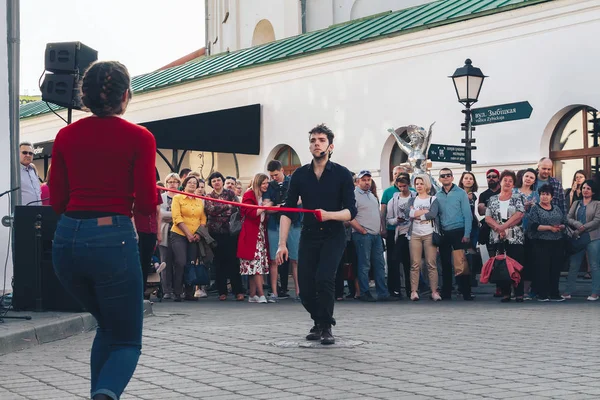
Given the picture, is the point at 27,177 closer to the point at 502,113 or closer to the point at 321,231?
the point at 321,231

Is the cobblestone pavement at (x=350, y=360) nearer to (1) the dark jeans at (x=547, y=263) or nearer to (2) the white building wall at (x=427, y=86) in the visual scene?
(1) the dark jeans at (x=547, y=263)

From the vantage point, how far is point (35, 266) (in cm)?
1097

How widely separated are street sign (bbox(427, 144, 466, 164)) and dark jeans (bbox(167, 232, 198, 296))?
4.41 m

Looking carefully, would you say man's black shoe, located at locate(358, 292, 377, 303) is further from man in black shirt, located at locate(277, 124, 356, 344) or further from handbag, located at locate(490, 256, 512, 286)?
man in black shirt, located at locate(277, 124, 356, 344)

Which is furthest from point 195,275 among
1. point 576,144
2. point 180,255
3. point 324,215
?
point 576,144

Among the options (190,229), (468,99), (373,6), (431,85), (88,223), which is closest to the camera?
(88,223)

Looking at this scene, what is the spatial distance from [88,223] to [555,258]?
415 inches

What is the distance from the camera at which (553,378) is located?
6863mm

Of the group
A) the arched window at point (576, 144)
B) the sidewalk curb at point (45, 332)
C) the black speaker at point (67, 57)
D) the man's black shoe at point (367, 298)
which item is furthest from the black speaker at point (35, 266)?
the arched window at point (576, 144)

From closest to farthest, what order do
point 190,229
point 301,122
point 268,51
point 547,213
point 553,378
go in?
point 553,378, point 547,213, point 190,229, point 301,122, point 268,51

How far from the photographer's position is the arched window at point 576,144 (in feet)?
59.4

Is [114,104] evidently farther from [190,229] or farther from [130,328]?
[190,229]

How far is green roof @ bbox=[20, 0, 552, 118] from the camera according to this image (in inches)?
822

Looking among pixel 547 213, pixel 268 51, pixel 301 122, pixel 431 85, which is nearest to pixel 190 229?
pixel 547 213
